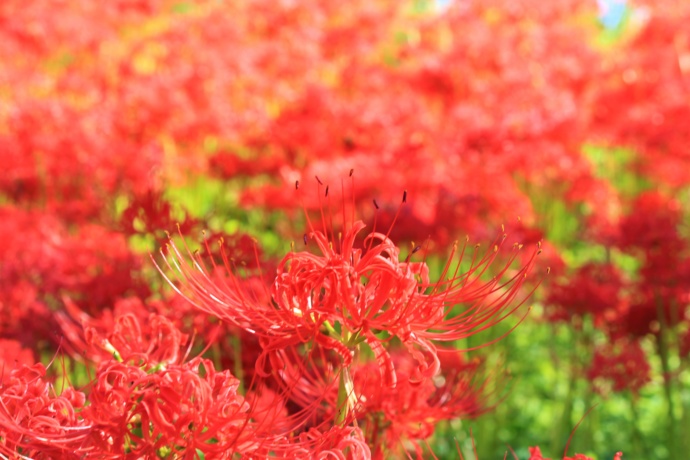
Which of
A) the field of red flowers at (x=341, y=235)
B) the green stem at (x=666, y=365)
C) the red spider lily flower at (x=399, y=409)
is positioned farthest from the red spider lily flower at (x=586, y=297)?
the red spider lily flower at (x=399, y=409)

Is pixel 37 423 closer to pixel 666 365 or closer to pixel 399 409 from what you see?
pixel 399 409

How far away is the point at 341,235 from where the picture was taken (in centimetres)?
139

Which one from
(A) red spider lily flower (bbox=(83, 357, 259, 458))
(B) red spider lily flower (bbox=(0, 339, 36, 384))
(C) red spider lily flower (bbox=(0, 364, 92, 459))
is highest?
(A) red spider lily flower (bbox=(83, 357, 259, 458))

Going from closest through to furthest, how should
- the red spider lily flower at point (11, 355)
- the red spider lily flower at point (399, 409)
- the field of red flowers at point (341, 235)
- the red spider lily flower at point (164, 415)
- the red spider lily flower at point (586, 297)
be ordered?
the red spider lily flower at point (164, 415) < the field of red flowers at point (341, 235) < the red spider lily flower at point (399, 409) < the red spider lily flower at point (11, 355) < the red spider lily flower at point (586, 297)

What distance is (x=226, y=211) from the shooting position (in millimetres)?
4984

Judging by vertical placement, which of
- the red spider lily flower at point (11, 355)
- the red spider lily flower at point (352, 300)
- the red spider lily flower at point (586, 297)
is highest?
the red spider lily flower at point (352, 300)

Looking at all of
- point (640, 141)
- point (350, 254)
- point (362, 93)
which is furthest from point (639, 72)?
point (350, 254)

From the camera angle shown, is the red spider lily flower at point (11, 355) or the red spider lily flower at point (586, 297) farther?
the red spider lily flower at point (586, 297)

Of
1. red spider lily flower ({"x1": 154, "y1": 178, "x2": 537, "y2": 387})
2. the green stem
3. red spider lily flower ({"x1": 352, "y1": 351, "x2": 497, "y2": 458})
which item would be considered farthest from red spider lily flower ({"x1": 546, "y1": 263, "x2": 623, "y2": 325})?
red spider lily flower ({"x1": 154, "y1": 178, "x2": 537, "y2": 387})

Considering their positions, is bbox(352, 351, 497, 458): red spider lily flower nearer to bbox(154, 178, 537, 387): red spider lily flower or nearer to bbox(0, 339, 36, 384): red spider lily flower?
bbox(154, 178, 537, 387): red spider lily flower

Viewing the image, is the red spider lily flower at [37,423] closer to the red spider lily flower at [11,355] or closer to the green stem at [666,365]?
the red spider lily flower at [11,355]

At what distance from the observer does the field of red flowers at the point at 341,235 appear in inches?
51.9

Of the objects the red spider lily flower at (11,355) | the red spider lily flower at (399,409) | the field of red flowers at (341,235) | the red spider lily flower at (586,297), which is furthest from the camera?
the red spider lily flower at (586,297)

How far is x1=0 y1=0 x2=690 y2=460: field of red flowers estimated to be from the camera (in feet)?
4.32
